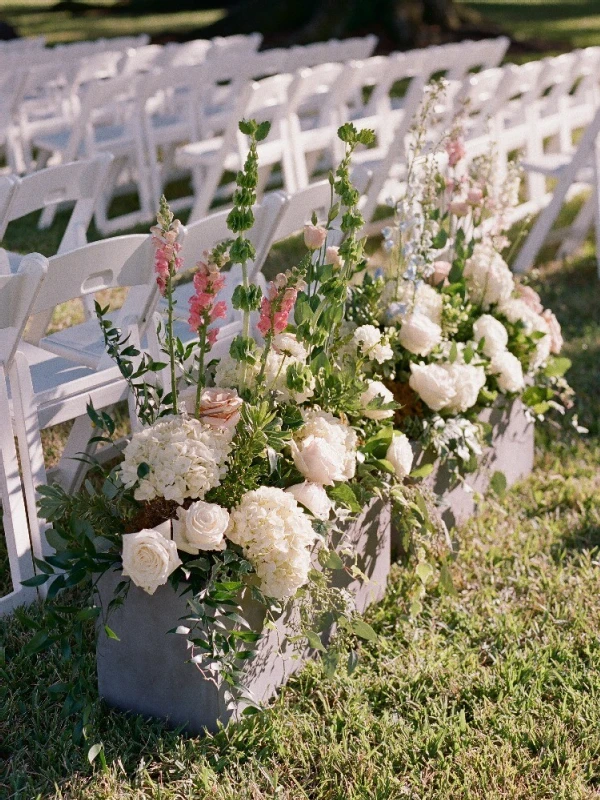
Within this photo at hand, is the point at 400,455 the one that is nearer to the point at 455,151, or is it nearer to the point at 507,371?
the point at 507,371

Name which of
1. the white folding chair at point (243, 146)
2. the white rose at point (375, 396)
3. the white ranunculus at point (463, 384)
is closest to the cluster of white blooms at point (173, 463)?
the white rose at point (375, 396)

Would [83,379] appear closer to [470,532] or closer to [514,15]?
[470,532]

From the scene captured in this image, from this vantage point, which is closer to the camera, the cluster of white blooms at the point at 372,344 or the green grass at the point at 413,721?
the green grass at the point at 413,721

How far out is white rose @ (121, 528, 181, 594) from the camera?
2.41 m

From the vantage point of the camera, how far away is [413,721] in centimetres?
276

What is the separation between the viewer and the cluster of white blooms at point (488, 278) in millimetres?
3748

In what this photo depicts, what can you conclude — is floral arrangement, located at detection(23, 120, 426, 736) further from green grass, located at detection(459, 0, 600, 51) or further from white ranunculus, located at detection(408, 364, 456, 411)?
green grass, located at detection(459, 0, 600, 51)

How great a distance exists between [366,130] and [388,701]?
149 cm

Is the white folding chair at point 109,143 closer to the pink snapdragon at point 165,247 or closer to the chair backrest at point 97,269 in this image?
the chair backrest at point 97,269

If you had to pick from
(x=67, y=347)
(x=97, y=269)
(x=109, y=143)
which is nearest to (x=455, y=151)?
(x=97, y=269)

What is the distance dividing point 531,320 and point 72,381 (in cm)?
167

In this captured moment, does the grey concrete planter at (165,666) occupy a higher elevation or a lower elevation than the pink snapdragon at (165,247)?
lower

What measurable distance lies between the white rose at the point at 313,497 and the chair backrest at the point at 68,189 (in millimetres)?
1548

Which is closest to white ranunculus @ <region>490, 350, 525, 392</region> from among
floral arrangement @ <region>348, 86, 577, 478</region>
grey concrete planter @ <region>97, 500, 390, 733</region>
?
floral arrangement @ <region>348, 86, 577, 478</region>
